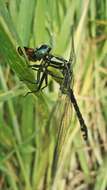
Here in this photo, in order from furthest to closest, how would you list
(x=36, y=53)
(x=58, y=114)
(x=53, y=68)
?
(x=58, y=114) → (x=53, y=68) → (x=36, y=53)

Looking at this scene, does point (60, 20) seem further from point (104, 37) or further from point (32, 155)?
point (32, 155)

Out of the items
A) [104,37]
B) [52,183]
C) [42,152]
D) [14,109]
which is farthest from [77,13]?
[52,183]

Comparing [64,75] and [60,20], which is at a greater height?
[60,20]

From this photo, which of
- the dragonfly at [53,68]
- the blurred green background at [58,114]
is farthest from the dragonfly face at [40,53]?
the blurred green background at [58,114]

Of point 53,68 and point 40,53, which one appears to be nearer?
point 40,53

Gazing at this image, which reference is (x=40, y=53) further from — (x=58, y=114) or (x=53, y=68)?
(x=58, y=114)

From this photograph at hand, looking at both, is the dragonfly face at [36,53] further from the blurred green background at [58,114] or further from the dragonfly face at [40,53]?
the blurred green background at [58,114]

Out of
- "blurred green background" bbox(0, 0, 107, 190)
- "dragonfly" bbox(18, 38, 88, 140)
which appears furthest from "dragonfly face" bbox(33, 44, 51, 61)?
"blurred green background" bbox(0, 0, 107, 190)

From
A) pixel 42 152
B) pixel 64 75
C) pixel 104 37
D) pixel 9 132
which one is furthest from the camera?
pixel 104 37

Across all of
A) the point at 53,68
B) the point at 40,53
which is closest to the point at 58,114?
the point at 53,68
